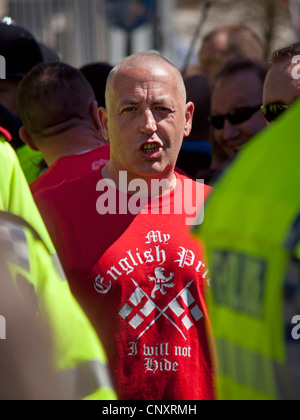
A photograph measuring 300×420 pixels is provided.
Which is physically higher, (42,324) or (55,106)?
(55,106)

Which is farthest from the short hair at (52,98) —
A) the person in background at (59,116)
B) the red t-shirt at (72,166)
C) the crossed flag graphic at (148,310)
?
the crossed flag graphic at (148,310)

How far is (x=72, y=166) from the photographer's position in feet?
12.9

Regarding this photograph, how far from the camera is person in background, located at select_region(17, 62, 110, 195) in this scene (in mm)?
4145

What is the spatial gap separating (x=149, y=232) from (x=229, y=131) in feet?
5.39

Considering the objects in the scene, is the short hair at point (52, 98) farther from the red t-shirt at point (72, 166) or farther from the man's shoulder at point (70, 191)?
the man's shoulder at point (70, 191)

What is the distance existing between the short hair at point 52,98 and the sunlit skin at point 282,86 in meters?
1.22

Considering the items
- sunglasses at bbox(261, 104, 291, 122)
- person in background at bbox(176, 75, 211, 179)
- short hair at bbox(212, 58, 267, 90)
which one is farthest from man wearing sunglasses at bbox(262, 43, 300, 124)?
person in background at bbox(176, 75, 211, 179)

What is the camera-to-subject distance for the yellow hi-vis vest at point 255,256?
4.84ft

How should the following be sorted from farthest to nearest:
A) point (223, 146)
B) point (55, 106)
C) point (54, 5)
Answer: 1. point (54, 5)
2. point (223, 146)
3. point (55, 106)

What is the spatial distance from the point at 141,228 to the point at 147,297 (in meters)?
0.26

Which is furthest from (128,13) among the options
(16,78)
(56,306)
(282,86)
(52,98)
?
(56,306)

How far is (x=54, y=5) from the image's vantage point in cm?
1381

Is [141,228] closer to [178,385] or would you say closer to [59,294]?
[178,385]
